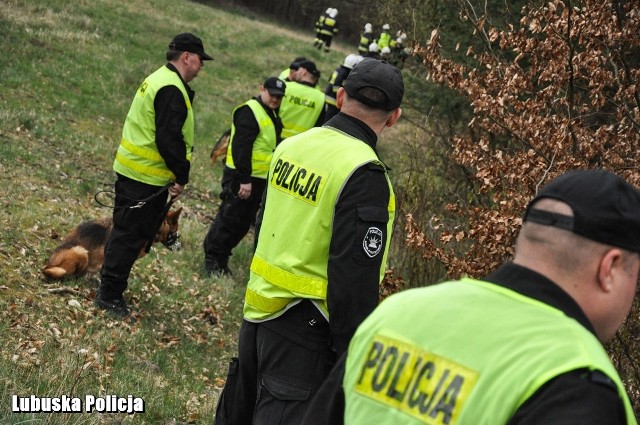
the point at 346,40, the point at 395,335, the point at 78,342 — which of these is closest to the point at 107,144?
the point at 78,342

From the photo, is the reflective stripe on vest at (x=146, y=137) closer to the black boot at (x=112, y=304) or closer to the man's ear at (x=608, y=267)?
the black boot at (x=112, y=304)

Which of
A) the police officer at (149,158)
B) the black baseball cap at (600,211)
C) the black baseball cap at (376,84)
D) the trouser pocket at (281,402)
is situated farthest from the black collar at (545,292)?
the police officer at (149,158)

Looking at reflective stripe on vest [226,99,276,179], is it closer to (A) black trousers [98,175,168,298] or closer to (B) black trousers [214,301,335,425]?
(A) black trousers [98,175,168,298]

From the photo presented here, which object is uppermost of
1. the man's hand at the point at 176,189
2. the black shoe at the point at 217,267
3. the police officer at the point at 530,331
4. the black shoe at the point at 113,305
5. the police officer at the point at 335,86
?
the police officer at the point at 530,331

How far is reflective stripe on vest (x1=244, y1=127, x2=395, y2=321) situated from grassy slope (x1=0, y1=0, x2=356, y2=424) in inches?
74.4

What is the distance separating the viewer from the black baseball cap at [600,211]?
2.07m

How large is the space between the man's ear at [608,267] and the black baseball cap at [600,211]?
0.02 meters

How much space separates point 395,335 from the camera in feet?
7.22

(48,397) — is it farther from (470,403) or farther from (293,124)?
(293,124)

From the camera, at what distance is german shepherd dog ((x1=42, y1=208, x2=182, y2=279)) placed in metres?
8.27

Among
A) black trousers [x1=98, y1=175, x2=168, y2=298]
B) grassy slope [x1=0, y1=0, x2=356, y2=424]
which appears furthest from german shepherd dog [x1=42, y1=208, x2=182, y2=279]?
black trousers [x1=98, y1=175, x2=168, y2=298]

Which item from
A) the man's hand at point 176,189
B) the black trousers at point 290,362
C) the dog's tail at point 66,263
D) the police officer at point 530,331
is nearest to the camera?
the police officer at point 530,331

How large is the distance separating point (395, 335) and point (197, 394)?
16.1ft

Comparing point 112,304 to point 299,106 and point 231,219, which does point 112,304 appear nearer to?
point 231,219
